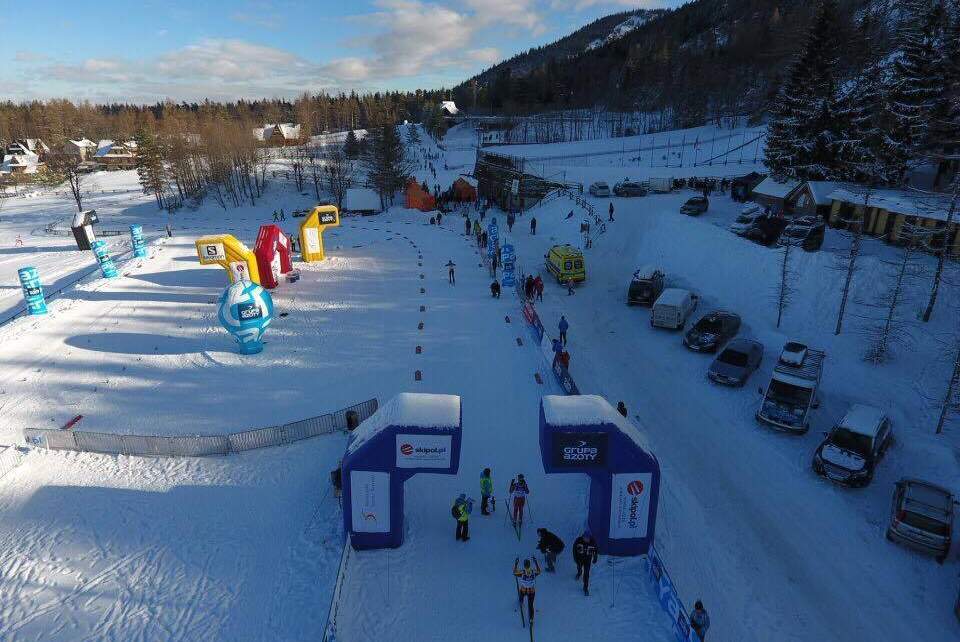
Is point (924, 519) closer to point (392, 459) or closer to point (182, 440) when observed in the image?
point (392, 459)

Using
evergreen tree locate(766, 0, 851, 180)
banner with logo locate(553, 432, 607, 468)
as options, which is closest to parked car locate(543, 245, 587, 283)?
evergreen tree locate(766, 0, 851, 180)

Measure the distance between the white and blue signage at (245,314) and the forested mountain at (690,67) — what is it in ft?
234

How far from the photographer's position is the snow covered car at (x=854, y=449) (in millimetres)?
11797

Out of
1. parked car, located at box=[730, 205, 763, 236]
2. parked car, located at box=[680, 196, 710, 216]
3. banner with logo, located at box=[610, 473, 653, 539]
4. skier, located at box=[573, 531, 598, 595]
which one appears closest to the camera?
skier, located at box=[573, 531, 598, 595]

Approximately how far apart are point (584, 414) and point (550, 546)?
2589 mm

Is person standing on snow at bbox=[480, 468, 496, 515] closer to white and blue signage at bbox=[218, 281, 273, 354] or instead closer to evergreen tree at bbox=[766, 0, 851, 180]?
white and blue signage at bbox=[218, 281, 273, 354]

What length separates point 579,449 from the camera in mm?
9438

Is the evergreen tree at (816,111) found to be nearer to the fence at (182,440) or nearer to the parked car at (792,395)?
the parked car at (792,395)

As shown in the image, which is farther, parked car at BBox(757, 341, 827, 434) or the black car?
the black car

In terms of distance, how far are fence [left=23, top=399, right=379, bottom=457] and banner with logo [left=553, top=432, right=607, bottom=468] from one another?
6.90 metres

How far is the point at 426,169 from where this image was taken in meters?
65.8

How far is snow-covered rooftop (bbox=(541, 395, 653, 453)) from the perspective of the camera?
9383 millimetres

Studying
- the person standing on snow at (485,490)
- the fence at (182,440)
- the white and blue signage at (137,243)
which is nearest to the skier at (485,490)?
the person standing on snow at (485,490)

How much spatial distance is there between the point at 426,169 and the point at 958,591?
6406cm
